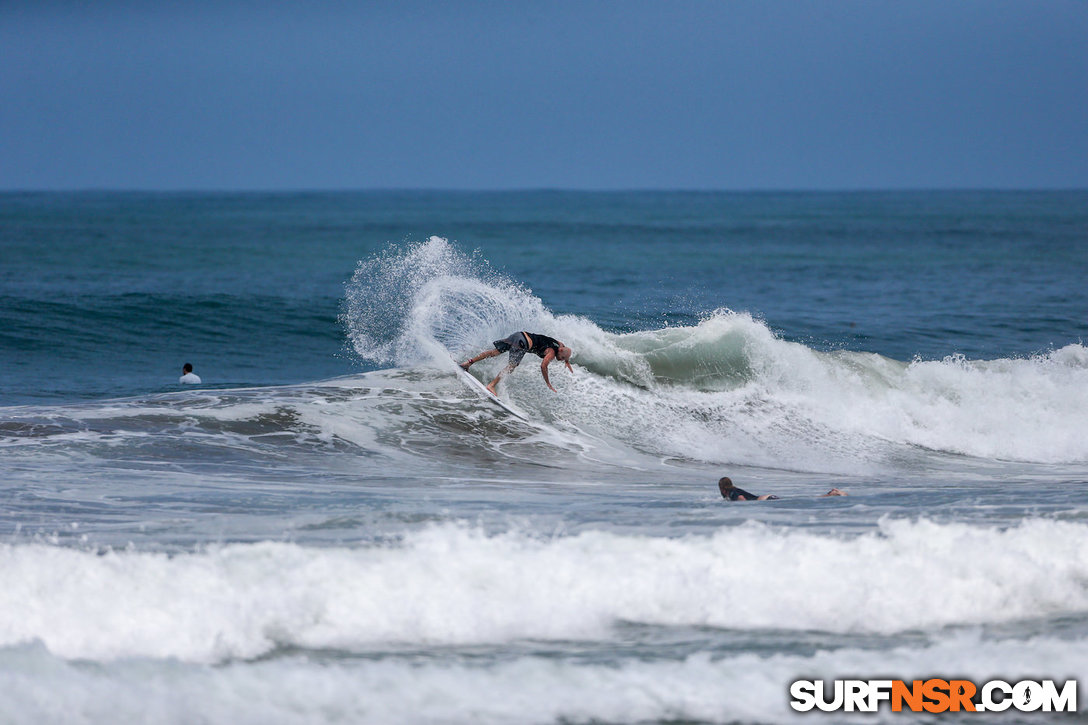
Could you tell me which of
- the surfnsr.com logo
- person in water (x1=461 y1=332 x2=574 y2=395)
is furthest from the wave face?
the surfnsr.com logo

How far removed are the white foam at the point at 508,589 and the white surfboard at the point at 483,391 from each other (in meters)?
6.85

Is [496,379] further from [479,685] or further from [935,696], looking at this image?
[935,696]

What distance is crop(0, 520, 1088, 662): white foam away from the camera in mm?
6227

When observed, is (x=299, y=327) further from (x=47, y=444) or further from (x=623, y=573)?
(x=623, y=573)

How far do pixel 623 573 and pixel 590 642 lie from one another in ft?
Answer: 2.60

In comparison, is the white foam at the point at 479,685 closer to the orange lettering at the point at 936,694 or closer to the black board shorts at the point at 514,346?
the orange lettering at the point at 936,694

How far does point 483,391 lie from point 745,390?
397 cm

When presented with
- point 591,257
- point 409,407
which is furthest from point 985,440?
point 591,257

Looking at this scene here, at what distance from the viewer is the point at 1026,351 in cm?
2269

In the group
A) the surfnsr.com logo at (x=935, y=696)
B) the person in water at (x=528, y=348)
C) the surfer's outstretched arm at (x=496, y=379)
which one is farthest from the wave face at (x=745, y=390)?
the surfnsr.com logo at (x=935, y=696)

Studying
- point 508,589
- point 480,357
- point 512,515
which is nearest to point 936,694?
point 508,589

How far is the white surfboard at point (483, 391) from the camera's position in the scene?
14.3m

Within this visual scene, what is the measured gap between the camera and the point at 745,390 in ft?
51.7

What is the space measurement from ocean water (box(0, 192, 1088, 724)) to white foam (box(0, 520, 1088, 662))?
1.0 inches
